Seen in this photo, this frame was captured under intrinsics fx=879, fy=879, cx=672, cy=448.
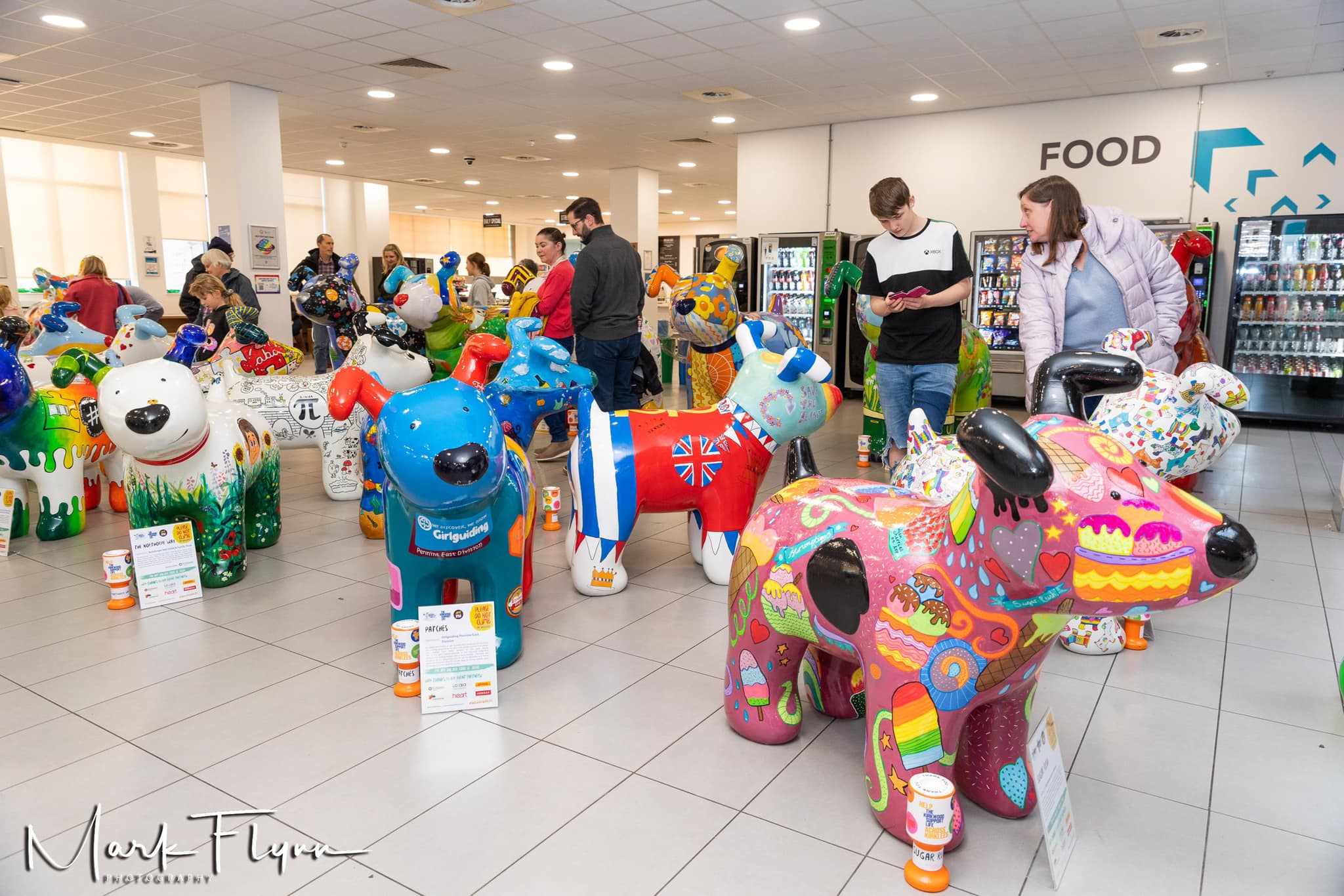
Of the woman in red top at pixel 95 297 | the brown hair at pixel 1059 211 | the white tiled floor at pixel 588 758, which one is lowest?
the white tiled floor at pixel 588 758

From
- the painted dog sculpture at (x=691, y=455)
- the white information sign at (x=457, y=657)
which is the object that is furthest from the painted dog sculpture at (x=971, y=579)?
the painted dog sculpture at (x=691, y=455)

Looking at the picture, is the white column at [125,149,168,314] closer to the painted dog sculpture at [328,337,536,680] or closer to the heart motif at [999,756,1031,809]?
the painted dog sculpture at [328,337,536,680]

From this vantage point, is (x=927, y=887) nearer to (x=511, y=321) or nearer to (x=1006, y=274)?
(x=511, y=321)

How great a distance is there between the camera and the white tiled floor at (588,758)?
191 cm

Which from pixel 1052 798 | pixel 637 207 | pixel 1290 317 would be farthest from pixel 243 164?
pixel 1290 317

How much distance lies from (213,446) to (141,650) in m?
0.85

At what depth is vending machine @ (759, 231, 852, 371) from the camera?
9328 mm

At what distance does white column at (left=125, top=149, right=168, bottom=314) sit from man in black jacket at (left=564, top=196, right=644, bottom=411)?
10708 millimetres

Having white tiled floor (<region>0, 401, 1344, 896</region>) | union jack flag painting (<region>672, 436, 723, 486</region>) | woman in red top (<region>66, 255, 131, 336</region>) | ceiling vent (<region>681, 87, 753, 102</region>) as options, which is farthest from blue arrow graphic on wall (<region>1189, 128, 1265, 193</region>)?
woman in red top (<region>66, 255, 131, 336</region>)

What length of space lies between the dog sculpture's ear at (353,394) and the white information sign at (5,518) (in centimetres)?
249

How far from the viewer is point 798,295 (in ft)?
31.7

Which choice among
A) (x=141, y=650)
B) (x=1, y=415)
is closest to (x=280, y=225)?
(x=1, y=415)

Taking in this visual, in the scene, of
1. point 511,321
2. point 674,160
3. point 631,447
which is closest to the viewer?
point 631,447

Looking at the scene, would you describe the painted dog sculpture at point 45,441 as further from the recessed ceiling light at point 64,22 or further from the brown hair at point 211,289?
the recessed ceiling light at point 64,22
